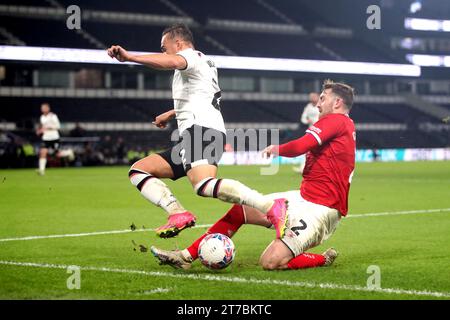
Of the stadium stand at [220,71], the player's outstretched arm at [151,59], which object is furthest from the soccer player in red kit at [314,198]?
the stadium stand at [220,71]

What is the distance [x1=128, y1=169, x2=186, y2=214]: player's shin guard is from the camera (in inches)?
254

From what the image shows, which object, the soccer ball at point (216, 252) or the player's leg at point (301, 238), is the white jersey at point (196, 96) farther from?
the soccer ball at point (216, 252)

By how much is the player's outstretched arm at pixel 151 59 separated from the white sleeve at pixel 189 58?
5.8 inches

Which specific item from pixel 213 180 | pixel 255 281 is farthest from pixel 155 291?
pixel 213 180

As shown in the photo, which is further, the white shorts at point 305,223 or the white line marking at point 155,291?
the white shorts at point 305,223

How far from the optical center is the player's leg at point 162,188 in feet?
20.1

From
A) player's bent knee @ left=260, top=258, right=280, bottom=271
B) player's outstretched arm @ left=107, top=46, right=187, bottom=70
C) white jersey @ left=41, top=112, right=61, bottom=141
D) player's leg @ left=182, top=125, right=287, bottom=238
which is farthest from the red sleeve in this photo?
white jersey @ left=41, top=112, right=61, bottom=141

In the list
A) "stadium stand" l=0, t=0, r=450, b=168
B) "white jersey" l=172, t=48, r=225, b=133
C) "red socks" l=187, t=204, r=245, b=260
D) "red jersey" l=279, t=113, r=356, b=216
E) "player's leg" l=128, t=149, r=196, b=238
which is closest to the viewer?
"player's leg" l=128, t=149, r=196, b=238

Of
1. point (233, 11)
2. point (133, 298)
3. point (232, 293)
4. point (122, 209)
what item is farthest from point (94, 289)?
point (233, 11)

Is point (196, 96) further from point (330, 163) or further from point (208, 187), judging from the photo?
point (330, 163)

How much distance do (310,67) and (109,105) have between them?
10643 millimetres

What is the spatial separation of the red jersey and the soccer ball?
80 cm

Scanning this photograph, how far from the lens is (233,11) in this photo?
47.1m

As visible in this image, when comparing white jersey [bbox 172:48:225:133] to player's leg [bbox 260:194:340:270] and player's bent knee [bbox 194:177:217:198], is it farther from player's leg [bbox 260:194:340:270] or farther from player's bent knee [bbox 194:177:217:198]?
player's leg [bbox 260:194:340:270]
